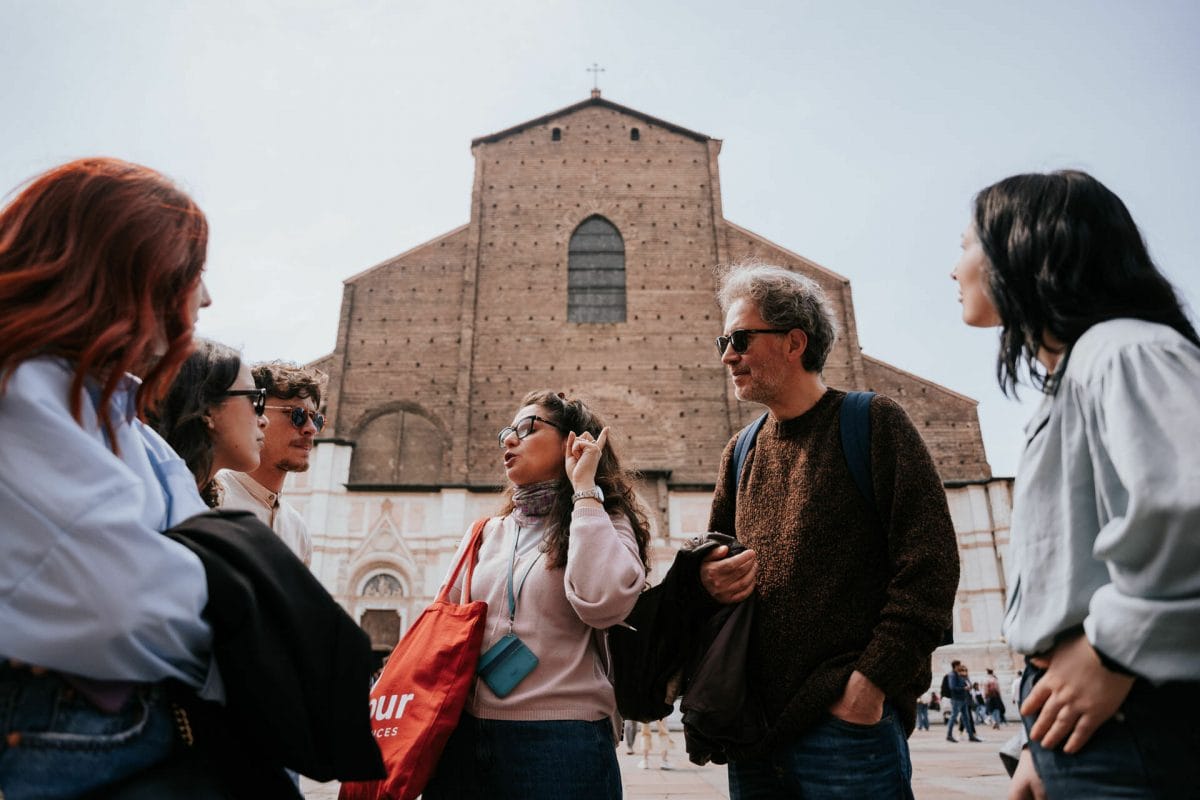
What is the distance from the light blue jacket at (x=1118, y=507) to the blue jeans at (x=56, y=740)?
4.31ft

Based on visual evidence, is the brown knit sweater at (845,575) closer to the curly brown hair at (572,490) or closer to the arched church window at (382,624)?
the curly brown hair at (572,490)

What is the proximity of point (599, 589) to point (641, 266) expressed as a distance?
1803 centimetres

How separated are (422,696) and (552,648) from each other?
33cm

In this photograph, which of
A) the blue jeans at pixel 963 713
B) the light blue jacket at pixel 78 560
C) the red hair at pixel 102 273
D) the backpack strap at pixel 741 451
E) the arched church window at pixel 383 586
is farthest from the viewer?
the arched church window at pixel 383 586

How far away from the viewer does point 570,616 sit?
79.2 inches

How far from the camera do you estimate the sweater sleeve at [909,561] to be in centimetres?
166

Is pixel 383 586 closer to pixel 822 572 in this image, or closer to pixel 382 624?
pixel 382 624

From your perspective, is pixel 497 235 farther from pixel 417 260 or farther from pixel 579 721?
pixel 579 721

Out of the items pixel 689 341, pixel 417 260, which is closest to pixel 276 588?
pixel 689 341

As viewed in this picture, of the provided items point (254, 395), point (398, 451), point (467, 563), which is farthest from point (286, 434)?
point (398, 451)

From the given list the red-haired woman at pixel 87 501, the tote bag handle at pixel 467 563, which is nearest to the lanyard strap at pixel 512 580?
the tote bag handle at pixel 467 563

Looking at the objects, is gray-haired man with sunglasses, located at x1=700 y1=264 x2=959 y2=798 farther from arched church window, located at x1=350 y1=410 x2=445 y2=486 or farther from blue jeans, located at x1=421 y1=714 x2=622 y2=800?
arched church window, located at x1=350 y1=410 x2=445 y2=486

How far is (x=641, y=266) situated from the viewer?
63.8 ft

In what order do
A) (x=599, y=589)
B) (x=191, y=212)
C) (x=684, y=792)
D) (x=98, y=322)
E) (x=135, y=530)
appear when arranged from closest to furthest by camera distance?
(x=135, y=530) < (x=98, y=322) < (x=191, y=212) < (x=599, y=589) < (x=684, y=792)
